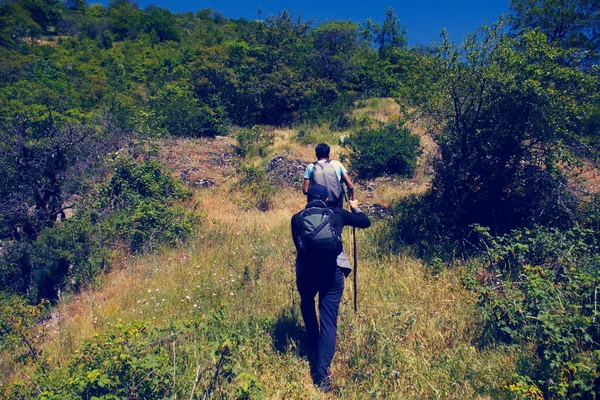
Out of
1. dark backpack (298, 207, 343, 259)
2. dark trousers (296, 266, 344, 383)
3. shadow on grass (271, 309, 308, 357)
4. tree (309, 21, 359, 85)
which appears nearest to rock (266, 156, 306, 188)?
shadow on grass (271, 309, 308, 357)

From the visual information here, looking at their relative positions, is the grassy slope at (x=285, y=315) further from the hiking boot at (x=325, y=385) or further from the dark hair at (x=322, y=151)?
the dark hair at (x=322, y=151)

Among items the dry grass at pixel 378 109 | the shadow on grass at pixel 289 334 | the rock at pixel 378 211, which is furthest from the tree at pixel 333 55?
the shadow on grass at pixel 289 334

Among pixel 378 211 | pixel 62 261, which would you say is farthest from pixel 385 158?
pixel 62 261

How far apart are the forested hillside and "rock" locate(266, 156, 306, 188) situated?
8 centimetres

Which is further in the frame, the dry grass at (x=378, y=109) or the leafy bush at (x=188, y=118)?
the dry grass at (x=378, y=109)

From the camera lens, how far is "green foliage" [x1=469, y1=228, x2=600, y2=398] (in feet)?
9.67

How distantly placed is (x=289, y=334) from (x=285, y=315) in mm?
365

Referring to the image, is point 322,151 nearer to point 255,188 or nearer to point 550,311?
point 550,311

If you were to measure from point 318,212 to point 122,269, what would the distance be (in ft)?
15.4

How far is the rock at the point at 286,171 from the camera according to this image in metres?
10.5

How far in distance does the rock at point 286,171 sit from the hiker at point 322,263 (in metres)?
7.01

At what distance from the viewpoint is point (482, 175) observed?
618 cm

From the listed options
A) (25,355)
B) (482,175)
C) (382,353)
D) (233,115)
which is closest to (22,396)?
(25,355)

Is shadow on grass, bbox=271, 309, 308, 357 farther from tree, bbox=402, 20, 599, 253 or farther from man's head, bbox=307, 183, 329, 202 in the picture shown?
tree, bbox=402, 20, 599, 253
